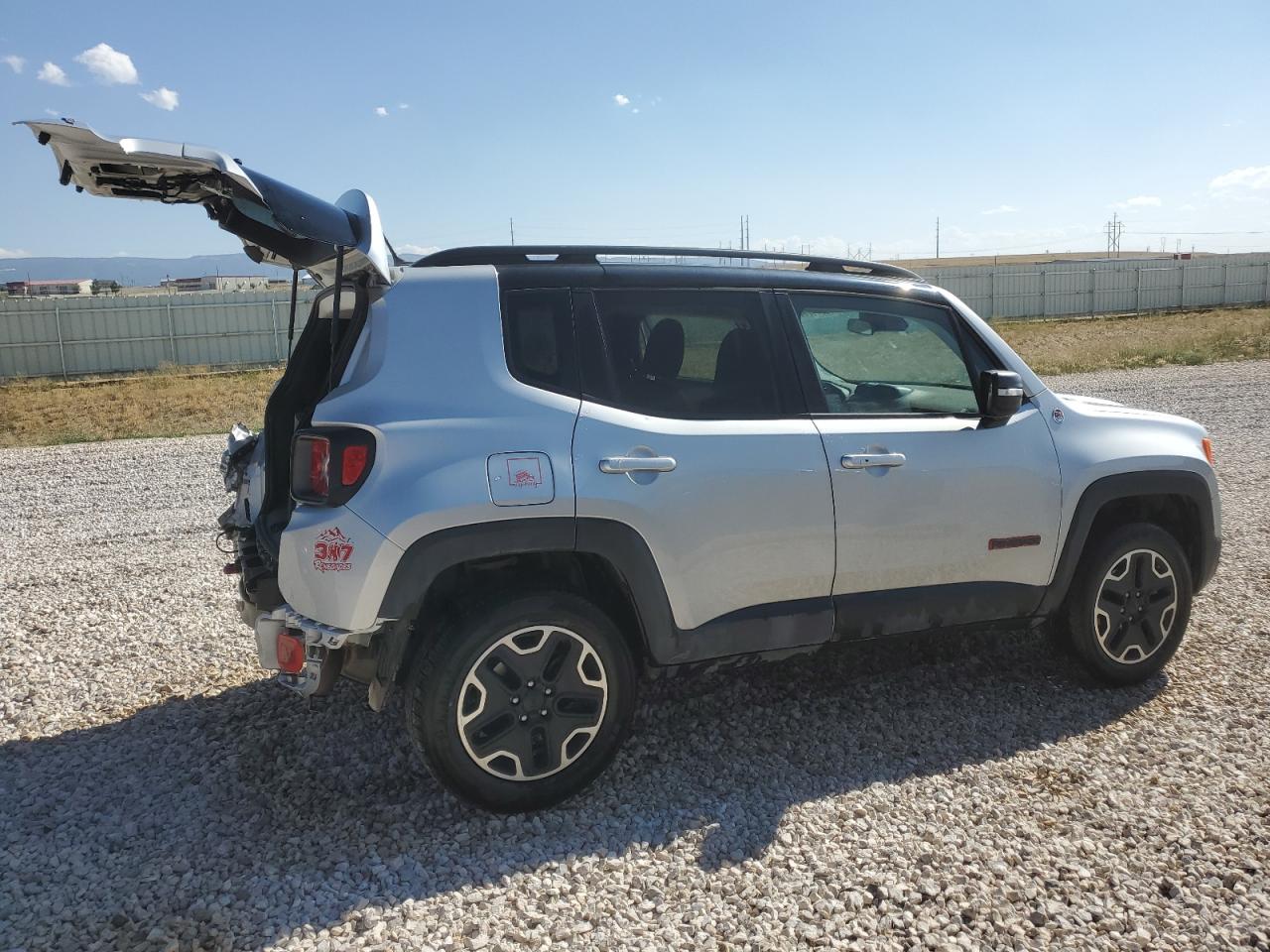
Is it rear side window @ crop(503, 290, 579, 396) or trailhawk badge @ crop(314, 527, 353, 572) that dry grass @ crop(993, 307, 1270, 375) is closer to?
rear side window @ crop(503, 290, 579, 396)

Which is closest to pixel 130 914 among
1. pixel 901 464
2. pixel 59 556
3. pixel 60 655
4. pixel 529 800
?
pixel 529 800

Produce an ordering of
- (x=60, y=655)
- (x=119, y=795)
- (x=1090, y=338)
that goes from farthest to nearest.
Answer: (x=1090, y=338)
(x=60, y=655)
(x=119, y=795)

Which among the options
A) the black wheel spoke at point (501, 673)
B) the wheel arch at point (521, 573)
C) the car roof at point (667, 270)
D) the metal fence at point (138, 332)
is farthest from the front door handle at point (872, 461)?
the metal fence at point (138, 332)

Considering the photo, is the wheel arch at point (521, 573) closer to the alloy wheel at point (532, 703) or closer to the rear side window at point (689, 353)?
the alloy wheel at point (532, 703)

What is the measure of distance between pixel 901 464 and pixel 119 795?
3.26 meters

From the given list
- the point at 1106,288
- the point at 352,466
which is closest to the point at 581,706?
the point at 352,466

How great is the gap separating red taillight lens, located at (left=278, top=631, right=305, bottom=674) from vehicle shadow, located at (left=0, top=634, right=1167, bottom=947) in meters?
0.60

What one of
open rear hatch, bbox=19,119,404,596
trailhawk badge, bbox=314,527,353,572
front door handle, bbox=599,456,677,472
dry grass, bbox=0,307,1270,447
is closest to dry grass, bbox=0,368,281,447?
dry grass, bbox=0,307,1270,447

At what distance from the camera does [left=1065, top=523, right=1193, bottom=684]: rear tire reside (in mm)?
4387

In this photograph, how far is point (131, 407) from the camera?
1877 centimetres

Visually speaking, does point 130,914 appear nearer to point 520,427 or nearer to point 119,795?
point 119,795

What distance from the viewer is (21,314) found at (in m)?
26.2

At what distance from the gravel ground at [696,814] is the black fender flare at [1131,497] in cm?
51

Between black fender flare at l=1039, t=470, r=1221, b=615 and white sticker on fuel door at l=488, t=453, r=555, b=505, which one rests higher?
white sticker on fuel door at l=488, t=453, r=555, b=505
